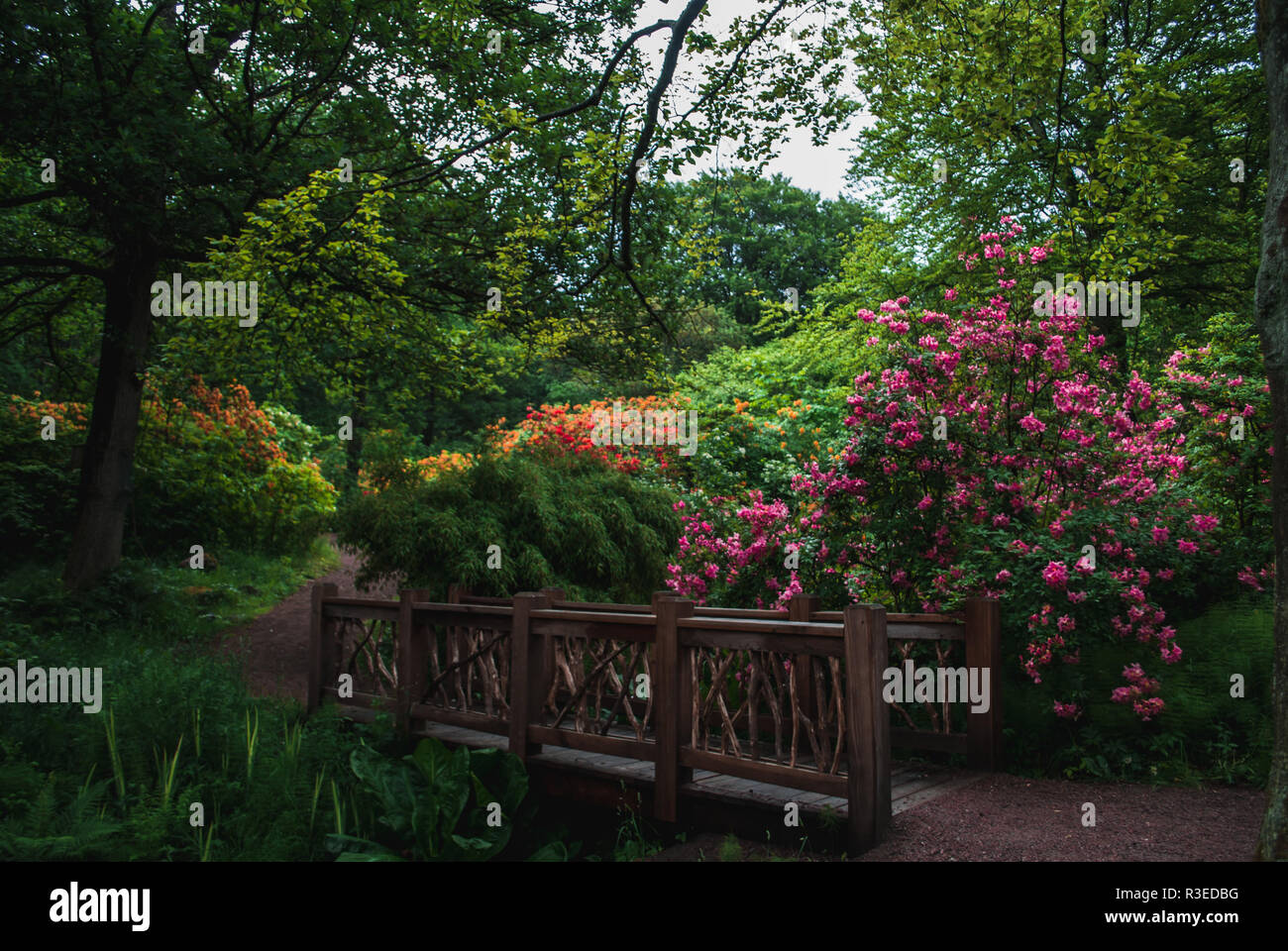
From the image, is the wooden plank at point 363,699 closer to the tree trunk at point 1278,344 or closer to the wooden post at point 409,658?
the wooden post at point 409,658

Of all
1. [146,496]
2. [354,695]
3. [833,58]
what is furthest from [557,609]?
[146,496]

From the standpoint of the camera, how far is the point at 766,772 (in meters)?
5.07

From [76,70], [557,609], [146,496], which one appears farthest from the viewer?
[146,496]

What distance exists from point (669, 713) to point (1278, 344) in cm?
361

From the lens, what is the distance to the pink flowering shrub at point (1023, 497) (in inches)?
235

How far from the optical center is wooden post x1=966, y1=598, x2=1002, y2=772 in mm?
5875

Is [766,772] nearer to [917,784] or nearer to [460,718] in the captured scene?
[917,784]

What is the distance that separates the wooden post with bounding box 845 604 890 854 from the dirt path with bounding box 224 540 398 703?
6313mm

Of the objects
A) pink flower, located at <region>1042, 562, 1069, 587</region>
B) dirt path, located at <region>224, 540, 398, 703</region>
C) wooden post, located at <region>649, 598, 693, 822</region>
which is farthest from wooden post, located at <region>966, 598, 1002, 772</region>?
dirt path, located at <region>224, 540, 398, 703</region>

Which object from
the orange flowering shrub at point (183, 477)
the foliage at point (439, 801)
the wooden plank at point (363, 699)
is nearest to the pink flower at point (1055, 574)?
the foliage at point (439, 801)

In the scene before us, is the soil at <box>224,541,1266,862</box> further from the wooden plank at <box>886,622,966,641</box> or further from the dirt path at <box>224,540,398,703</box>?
the dirt path at <box>224,540,398,703</box>

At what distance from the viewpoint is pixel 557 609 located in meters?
6.91
